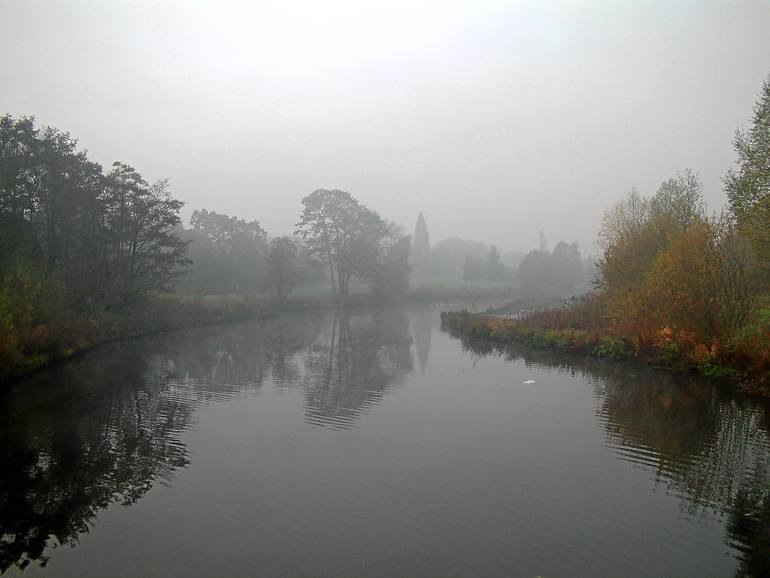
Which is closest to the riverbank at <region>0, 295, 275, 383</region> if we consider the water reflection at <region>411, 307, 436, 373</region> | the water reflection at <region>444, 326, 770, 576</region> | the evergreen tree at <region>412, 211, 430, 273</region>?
the water reflection at <region>411, 307, 436, 373</region>

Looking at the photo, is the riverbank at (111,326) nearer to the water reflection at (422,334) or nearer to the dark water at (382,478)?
the dark water at (382,478)

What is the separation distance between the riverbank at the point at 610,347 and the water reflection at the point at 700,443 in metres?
0.62

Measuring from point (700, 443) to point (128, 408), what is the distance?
13326mm

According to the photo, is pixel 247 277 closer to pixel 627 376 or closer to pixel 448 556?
pixel 627 376

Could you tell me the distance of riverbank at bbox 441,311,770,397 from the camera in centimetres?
1566

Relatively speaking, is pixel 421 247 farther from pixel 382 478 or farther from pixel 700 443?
pixel 382 478

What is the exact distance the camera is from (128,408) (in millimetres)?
13859

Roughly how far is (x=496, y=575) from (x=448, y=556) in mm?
644

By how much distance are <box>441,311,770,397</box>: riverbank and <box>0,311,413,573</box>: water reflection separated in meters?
5.29

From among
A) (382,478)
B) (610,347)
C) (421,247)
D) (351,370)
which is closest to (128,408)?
(382,478)

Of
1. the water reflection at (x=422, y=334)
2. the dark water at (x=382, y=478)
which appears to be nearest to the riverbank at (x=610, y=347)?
the dark water at (x=382, y=478)

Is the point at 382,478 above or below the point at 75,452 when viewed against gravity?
above

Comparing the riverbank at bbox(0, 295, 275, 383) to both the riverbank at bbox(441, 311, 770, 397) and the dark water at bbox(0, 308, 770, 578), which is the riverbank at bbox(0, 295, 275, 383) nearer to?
the dark water at bbox(0, 308, 770, 578)

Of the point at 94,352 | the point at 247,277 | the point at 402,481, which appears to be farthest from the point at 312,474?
the point at 247,277
